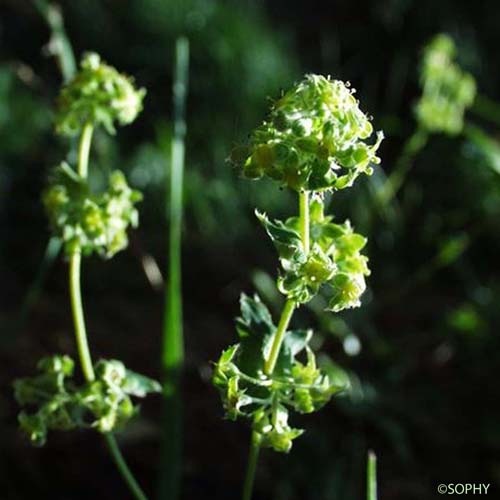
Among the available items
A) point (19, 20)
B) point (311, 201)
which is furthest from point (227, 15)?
point (311, 201)

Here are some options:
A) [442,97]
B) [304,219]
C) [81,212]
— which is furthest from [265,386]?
[442,97]

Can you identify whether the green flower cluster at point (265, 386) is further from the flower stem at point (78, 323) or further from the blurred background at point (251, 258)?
the blurred background at point (251, 258)

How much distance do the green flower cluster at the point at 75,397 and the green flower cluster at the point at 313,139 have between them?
0.31m

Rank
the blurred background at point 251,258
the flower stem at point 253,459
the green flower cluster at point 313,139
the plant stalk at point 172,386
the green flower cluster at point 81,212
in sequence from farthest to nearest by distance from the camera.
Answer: the blurred background at point 251,258, the plant stalk at point 172,386, the green flower cluster at point 81,212, the flower stem at point 253,459, the green flower cluster at point 313,139

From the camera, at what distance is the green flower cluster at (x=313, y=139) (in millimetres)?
645

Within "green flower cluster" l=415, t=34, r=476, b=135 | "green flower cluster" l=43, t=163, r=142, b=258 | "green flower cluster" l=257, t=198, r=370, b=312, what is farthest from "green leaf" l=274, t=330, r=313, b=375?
"green flower cluster" l=415, t=34, r=476, b=135

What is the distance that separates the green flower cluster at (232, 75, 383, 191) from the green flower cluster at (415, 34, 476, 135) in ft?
3.36

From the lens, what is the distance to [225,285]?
76.9 inches

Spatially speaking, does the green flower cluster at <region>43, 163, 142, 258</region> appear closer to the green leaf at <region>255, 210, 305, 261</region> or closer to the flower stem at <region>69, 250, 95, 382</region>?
the flower stem at <region>69, 250, 95, 382</region>

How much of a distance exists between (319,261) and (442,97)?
44.9 inches

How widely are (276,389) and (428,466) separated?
784 millimetres

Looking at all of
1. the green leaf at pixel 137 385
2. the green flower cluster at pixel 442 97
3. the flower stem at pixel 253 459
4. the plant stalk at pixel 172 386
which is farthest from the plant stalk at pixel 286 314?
the green flower cluster at pixel 442 97

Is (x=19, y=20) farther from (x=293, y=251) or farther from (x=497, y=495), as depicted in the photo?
(x=293, y=251)

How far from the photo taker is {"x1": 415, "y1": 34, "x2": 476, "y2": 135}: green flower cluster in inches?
64.6
